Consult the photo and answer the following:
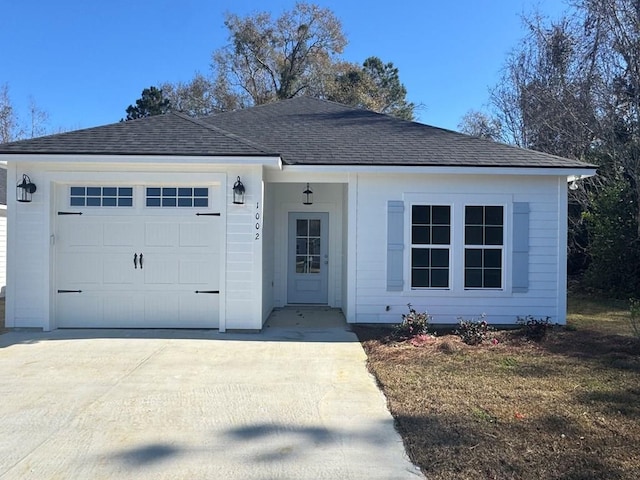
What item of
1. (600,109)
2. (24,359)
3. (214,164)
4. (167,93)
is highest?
(167,93)

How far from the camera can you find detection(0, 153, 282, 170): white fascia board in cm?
793

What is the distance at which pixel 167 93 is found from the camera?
33.5m

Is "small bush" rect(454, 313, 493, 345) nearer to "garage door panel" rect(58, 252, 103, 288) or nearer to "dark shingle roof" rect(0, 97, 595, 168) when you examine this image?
"dark shingle roof" rect(0, 97, 595, 168)

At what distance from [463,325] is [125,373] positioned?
4959 mm

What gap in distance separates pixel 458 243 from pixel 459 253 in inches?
6.9

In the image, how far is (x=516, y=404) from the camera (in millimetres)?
4859

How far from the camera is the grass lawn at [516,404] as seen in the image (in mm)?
3660

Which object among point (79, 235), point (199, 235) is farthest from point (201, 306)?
point (79, 235)

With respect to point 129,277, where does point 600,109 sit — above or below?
above

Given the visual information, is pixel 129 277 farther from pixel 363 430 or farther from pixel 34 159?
pixel 363 430

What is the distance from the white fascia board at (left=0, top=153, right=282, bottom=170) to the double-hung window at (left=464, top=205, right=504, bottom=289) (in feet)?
11.8

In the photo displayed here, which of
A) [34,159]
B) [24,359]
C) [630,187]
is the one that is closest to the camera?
[24,359]

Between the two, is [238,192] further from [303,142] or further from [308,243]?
[308,243]

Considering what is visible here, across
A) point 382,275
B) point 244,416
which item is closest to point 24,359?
point 244,416
